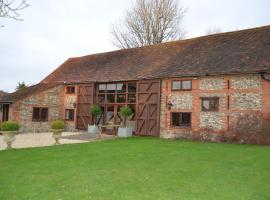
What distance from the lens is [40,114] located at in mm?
24844

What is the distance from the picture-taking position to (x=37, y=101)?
24625 mm

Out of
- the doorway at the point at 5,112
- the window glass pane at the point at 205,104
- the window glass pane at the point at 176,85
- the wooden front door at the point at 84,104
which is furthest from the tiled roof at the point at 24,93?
the window glass pane at the point at 205,104

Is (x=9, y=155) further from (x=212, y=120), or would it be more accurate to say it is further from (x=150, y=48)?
(x=150, y=48)

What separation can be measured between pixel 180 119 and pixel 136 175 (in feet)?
35.3

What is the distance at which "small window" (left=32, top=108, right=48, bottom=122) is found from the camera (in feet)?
80.5

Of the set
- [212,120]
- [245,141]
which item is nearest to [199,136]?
[212,120]

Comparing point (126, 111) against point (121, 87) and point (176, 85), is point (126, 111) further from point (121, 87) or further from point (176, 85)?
point (176, 85)

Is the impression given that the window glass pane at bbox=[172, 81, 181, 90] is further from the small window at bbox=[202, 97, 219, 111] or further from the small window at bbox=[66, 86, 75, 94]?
the small window at bbox=[66, 86, 75, 94]

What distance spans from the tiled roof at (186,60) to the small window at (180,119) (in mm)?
2465

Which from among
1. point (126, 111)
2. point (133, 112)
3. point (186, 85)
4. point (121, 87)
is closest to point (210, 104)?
point (186, 85)

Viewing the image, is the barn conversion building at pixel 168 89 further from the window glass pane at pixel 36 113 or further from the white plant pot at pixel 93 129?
the white plant pot at pixel 93 129

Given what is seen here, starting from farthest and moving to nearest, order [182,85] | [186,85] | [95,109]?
1. [95,109]
2. [182,85]
3. [186,85]

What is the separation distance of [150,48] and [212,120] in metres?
9.53

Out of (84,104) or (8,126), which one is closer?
(8,126)
